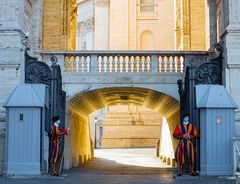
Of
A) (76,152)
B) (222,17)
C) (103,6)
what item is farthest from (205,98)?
(103,6)

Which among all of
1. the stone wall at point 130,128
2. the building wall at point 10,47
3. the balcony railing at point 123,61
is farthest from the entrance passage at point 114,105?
the building wall at point 10,47

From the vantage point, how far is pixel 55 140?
1395 centimetres

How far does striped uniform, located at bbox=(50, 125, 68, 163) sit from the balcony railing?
4861mm

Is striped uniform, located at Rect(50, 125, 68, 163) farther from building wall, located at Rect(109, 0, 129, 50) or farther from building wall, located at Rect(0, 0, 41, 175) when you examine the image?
building wall, located at Rect(109, 0, 129, 50)

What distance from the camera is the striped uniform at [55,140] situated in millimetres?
13891

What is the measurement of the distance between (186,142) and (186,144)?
59mm

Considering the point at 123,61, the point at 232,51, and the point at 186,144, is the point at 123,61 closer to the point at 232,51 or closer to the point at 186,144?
the point at 232,51

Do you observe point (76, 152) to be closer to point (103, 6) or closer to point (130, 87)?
point (130, 87)

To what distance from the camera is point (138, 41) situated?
150 ft

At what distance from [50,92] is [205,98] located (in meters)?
4.33

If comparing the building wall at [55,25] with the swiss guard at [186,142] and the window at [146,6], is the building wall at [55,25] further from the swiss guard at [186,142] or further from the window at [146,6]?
the window at [146,6]

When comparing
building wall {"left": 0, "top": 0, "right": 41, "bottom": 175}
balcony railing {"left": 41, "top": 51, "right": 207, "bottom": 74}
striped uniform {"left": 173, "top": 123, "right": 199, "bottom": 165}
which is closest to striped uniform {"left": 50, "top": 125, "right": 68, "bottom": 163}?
building wall {"left": 0, "top": 0, "right": 41, "bottom": 175}

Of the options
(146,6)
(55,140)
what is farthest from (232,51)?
(146,6)

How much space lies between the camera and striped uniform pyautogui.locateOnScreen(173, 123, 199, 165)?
13.8 m
